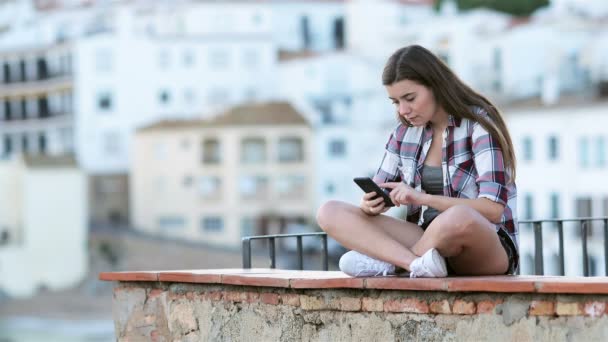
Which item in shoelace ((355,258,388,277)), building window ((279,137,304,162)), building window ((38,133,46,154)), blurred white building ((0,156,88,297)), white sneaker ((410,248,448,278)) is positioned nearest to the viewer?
white sneaker ((410,248,448,278))

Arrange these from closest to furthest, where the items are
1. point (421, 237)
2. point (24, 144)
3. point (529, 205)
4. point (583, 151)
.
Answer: point (421, 237)
point (583, 151)
point (529, 205)
point (24, 144)

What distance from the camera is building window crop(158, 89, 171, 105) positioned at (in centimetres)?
8450

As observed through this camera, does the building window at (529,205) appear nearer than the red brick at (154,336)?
No

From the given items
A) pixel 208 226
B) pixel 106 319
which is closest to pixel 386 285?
pixel 106 319

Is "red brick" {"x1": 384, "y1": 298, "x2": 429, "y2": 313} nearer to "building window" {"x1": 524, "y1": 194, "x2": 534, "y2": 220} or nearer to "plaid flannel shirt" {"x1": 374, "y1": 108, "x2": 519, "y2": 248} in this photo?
"plaid flannel shirt" {"x1": 374, "y1": 108, "x2": 519, "y2": 248}

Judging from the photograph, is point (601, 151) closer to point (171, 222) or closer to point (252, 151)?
point (252, 151)

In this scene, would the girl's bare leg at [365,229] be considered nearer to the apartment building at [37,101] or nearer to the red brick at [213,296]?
the red brick at [213,296]

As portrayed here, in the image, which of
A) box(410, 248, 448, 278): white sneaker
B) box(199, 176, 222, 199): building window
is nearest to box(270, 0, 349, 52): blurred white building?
box(199, 176, 222, 199): building window

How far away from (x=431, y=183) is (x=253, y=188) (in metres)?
70.7

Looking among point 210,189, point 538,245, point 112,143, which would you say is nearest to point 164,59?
point 112,143

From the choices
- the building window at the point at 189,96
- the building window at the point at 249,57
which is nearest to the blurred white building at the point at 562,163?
the building window at the point at 249,57

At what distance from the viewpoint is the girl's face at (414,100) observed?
24.0 feet

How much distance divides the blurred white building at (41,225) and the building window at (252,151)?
8.68m

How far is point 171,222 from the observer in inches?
3086
